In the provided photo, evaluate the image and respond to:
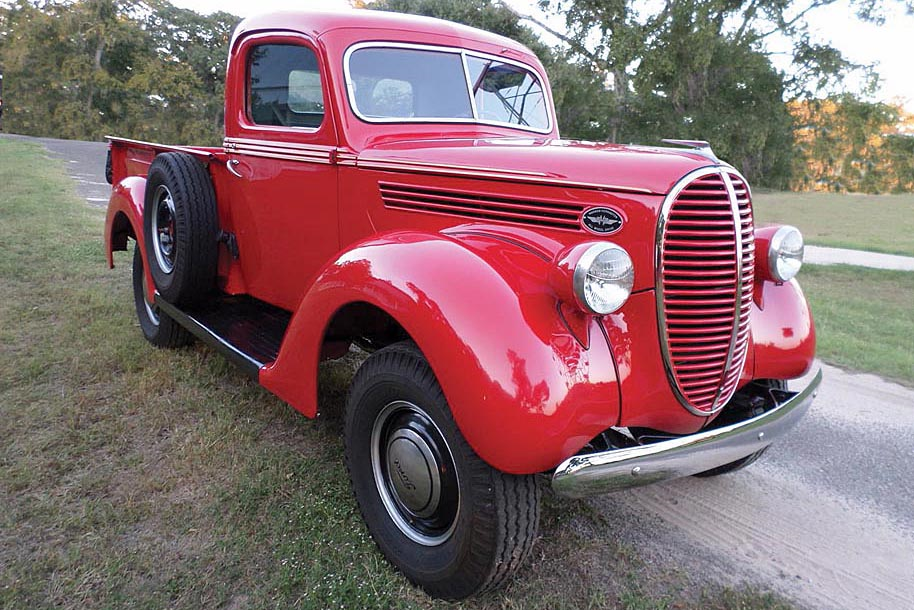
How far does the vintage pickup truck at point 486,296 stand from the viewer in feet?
6.03

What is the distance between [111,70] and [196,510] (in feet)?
131

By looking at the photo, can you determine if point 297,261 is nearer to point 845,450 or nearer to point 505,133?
point 505,133

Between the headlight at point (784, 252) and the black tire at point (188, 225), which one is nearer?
the headlight at point (784, 252)

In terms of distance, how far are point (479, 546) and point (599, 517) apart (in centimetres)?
85

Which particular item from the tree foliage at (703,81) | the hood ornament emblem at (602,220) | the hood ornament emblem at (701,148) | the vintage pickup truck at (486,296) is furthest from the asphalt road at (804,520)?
the tree foliage at (703,81)

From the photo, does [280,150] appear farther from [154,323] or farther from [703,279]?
[703,279]

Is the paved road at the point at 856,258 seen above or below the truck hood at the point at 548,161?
below

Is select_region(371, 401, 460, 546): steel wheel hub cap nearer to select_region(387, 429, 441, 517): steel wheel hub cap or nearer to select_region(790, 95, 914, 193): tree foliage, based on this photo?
select_region(387, 429, 441, 517): steel wheel hub cap

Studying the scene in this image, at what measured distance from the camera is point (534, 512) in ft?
6.29

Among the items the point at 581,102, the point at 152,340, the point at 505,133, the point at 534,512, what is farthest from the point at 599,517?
the point at 581,102

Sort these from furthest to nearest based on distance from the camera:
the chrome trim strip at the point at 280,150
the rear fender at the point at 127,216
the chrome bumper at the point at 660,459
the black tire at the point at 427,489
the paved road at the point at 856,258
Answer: the paved road at the point at 856,258, the rear fender at the point at 127,216, the chrome trim strip at the point at 280,150, the black tire at the point at 427,489, the chrome bumper at the point at 660,459

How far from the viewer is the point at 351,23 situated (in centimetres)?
291

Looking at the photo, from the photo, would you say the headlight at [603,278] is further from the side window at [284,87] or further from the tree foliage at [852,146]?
the tree foliage at [852,146]

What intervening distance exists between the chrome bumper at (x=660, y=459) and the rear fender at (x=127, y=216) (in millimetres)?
3012
